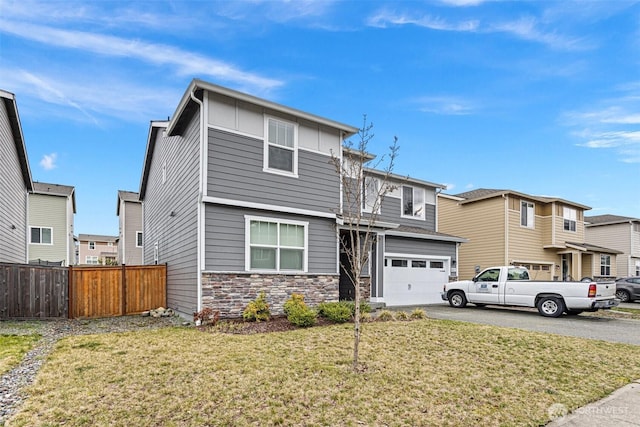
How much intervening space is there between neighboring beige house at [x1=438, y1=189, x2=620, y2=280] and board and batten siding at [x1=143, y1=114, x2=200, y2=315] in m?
16.4

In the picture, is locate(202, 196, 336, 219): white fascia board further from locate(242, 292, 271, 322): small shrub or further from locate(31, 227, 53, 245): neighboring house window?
locate(31, 227, 53, 245): neighboring house window

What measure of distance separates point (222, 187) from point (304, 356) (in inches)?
218

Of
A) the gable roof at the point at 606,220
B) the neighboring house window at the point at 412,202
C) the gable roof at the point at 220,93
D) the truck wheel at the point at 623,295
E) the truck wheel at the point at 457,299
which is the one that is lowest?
the truck wheel at the point at 623,295

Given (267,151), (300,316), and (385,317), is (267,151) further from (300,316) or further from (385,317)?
(385,317)

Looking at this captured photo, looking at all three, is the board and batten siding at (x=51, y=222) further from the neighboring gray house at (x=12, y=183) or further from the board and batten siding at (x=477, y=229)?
the board and batten siding at (x=477, y=229)

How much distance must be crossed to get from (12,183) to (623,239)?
3981cm

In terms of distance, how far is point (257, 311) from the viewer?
9852 mm

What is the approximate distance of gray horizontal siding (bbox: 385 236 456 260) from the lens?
16153 millimetres

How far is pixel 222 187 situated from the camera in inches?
398

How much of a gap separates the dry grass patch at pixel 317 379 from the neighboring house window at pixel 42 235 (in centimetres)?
2004

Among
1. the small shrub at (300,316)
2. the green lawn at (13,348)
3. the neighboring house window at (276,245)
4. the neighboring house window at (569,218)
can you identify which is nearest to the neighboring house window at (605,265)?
the neighboring house window at (569,218)

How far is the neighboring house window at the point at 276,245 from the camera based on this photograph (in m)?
10.6

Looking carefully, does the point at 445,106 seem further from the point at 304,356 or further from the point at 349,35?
the point at 304,356

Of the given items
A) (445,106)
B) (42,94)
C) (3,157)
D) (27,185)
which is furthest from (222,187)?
(27,185)
